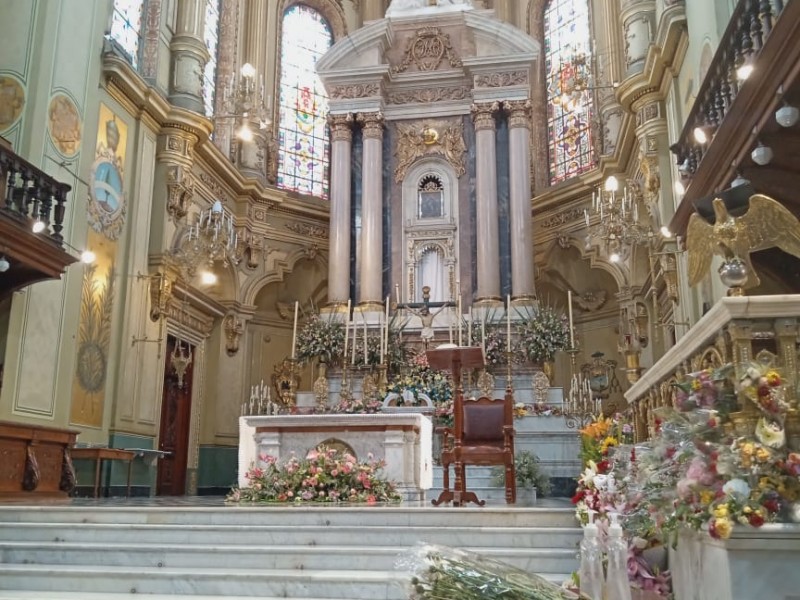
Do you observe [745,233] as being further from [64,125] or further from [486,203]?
[486,203]

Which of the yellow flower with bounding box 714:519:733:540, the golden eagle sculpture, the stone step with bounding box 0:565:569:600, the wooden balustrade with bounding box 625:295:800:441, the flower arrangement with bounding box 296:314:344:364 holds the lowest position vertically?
the stone step with bounding box 0:565:569:600

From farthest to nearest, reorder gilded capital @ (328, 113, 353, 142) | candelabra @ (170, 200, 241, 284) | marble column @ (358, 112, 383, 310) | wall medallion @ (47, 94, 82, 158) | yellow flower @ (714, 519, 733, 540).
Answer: gilded capital @ (328, 113, 353, 142) → marble column @ (358, 112, 383, 310) → candelabra @ (170, 200, 241, 284) → wall medallion @ (47, 94, 82, 158) → yellow flower @ (714, 519, 733, 540)

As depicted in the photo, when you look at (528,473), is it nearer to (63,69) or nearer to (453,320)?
(453,320)

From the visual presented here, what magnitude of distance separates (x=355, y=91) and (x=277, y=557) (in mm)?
11541

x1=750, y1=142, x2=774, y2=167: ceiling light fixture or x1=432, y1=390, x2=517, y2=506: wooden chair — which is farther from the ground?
x1=750, y1=142, x2=774, y2=167: ceiling light fixture

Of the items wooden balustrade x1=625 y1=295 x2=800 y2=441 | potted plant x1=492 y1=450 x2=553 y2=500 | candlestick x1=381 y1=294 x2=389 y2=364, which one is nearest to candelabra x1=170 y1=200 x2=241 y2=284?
candlestick x1=381 y1=294 x2=389 y2=364

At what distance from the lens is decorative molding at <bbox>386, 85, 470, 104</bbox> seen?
606 inches

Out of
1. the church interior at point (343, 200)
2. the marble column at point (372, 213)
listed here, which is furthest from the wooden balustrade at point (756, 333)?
the marble column at point (372, 213)

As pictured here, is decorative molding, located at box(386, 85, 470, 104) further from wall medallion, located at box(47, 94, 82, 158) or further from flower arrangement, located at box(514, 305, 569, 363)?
wall medallion, located at box(47, 94, 82, 158)

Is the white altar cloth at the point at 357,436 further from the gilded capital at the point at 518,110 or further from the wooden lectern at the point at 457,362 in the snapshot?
the gilded capital at the point at 518,110

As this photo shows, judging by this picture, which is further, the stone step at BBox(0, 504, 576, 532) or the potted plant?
the potted plant

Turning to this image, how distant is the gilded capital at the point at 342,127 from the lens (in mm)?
15180

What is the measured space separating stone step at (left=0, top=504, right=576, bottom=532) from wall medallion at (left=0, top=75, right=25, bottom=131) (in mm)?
5189

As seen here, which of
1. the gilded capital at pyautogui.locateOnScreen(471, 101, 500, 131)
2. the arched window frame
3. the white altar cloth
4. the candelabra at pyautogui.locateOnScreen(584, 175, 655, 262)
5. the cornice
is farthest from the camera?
the arched window frame
